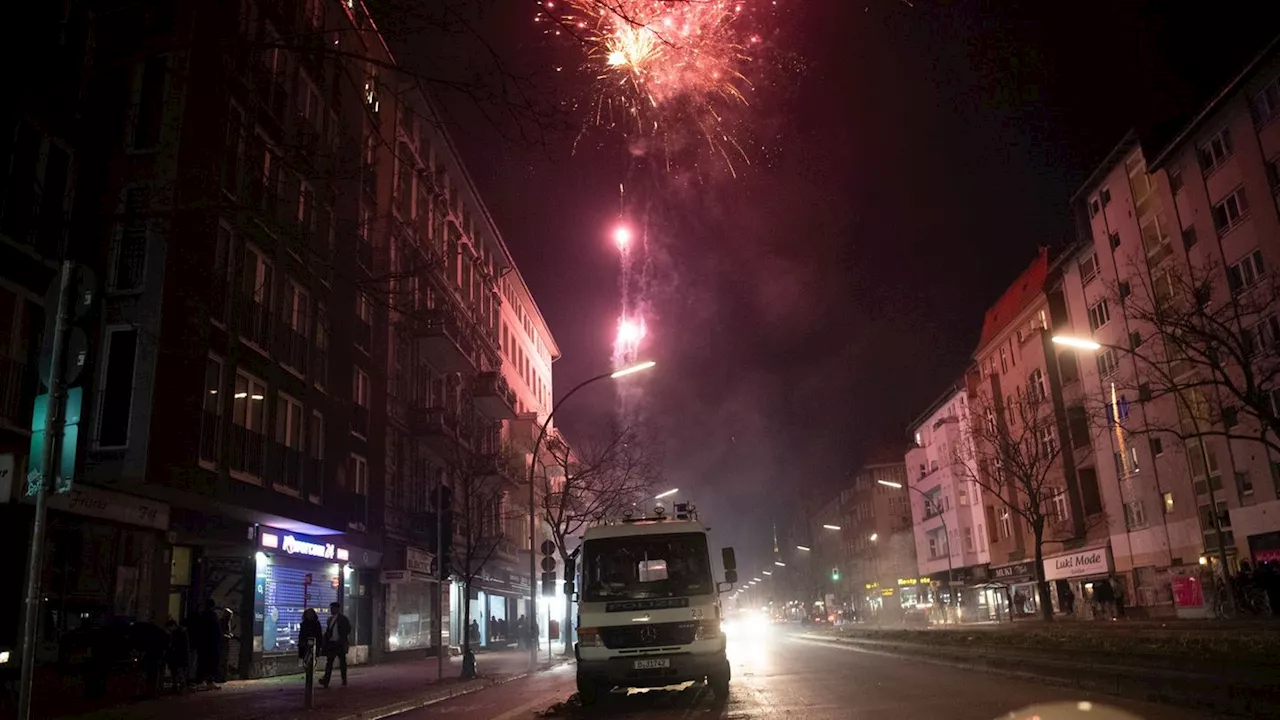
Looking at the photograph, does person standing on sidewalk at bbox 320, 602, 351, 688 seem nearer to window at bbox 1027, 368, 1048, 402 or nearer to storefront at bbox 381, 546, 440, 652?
storefront at bbox 381, 546, 440, 652

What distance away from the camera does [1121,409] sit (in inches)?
1640

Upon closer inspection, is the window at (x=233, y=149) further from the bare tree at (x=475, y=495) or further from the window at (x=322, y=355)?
the bare tree at (x=475, y=495)

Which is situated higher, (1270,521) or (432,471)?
(432,471)

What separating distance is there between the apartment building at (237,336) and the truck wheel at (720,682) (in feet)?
21.9

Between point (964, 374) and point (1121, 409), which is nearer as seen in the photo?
point (1121, 409)

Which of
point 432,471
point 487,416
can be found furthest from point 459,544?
point 487,416

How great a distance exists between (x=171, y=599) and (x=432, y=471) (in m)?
17.9

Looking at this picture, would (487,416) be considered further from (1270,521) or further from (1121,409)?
(1270,521)

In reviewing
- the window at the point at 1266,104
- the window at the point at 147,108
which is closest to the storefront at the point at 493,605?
the window at the point at 147,108

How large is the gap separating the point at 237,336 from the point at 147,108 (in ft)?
16.4

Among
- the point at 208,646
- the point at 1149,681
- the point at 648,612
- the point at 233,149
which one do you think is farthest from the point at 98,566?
the point at 1149,681

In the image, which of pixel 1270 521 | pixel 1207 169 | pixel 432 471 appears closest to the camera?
pixel 1270 521

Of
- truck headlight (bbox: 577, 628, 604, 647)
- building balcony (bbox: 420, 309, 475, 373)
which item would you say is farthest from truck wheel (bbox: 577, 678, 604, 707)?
building balcony (bbox: 420, 309, 475, 373)

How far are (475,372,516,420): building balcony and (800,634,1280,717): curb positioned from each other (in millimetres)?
26382
